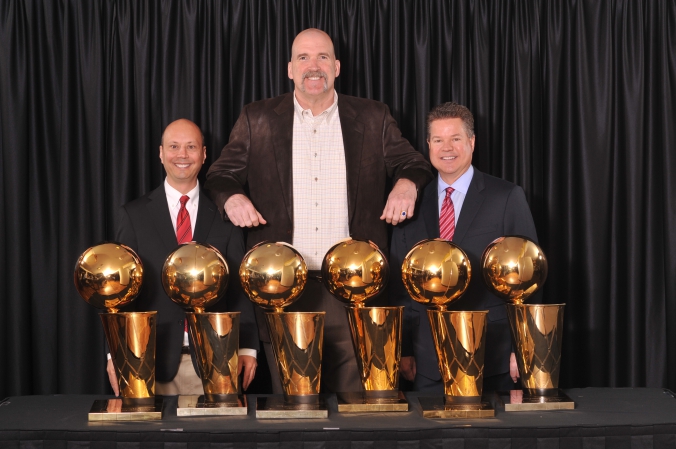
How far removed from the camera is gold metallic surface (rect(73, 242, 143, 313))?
1961mm

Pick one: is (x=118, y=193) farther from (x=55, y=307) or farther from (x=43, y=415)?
(x=43, y=415)

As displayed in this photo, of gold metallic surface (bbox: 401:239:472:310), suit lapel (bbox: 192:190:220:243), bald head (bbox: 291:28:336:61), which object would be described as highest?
bald head (bbox: 291:28:336:61)

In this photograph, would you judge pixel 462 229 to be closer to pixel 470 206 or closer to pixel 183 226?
pixel 470 206

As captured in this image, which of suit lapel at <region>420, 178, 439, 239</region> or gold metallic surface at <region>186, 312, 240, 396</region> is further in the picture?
suit lapel at <region>420, 178, 439, 239</region>

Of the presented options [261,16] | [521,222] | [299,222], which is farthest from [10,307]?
[521,222]

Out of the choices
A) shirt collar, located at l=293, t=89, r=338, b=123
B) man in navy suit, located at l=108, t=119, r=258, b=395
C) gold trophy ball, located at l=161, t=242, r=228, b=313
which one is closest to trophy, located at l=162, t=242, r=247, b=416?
gold trophy ball, located at l=161, t=242, r=228, b=313

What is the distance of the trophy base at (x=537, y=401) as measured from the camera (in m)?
1.91

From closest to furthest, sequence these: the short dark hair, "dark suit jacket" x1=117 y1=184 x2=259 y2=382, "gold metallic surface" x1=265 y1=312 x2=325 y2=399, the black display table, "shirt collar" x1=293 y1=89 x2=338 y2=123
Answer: the black display table, "gold metallic surface" x1=265 y1=312 x2=325 y2=399, "dark suit jacket" x1=117 y1=184 x2=259 y2=382, the short dark hair, "shirt collar" x1=293 y1=89 x2=338 y2=123

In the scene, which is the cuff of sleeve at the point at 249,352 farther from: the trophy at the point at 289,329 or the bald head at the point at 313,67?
the bald head at the point at 313,67

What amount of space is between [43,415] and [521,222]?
1621mm

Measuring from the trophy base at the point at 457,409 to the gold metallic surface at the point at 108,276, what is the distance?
31.4 inches

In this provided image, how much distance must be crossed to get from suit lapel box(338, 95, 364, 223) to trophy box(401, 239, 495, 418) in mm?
848

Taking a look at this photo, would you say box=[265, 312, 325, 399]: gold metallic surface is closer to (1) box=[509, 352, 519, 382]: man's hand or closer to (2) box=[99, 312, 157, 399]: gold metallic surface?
(2) box=[99, 312, 157, 399]: gold metallic surface

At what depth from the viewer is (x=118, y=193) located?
11.3ft
